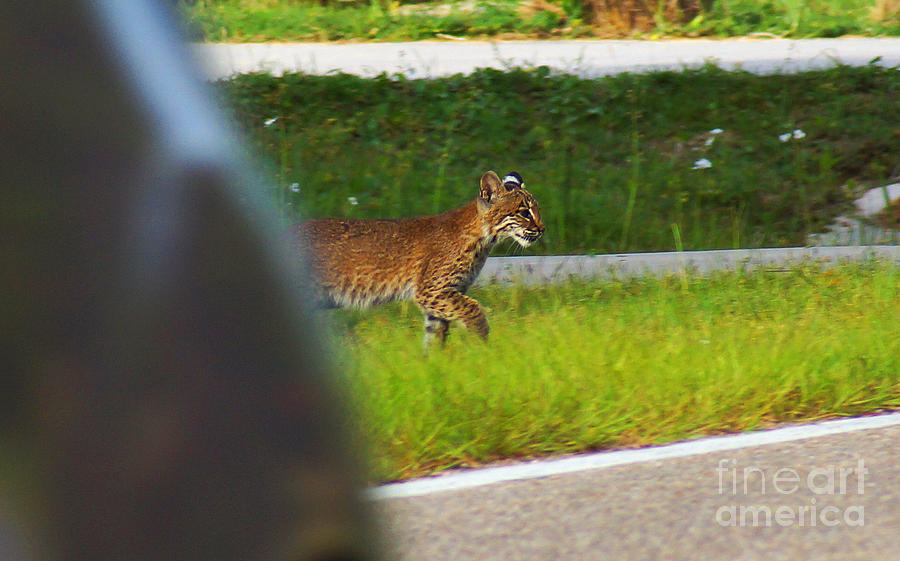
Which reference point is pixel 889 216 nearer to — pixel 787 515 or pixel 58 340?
pixel 787 515

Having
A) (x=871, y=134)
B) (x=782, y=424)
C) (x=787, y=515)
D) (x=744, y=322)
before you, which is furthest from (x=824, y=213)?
(x=787, y=515)

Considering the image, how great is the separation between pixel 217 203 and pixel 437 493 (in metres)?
3.28

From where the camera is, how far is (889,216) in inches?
421

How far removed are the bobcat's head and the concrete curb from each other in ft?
6.85

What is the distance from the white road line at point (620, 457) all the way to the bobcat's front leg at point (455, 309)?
165 centimetres

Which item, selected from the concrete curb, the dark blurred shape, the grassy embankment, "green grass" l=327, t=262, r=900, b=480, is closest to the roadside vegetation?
the grassy embankment

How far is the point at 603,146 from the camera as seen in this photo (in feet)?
40.4

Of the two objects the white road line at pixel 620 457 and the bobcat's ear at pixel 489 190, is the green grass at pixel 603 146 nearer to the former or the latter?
the bobcat's ear at pixel 489 190

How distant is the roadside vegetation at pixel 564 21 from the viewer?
56.9 feet

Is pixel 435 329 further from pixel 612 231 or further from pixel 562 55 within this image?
pixel 562 55

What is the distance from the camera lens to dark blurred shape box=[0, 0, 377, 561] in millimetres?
832

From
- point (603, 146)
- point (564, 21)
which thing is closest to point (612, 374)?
point (603, 146)

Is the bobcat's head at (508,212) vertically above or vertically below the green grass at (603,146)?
above

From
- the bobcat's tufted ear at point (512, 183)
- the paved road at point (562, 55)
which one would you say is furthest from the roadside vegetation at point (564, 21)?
the bobcat's tufted ear at point (512, 183)
